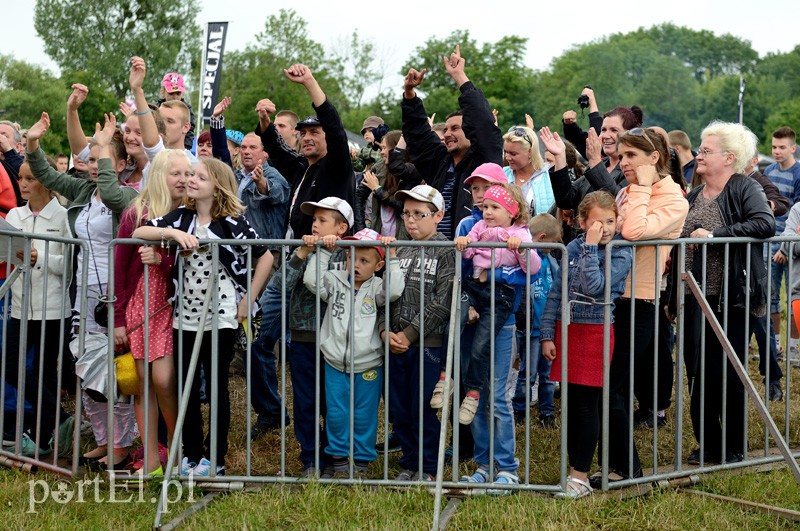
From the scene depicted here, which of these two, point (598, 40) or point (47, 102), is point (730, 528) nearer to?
point (47, 102)

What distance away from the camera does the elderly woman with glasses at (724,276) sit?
5871mm

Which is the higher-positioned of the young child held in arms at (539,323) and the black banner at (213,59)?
the black banner at (213,59)

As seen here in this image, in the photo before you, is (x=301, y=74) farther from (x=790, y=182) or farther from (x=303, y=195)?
(x=790, y=182)

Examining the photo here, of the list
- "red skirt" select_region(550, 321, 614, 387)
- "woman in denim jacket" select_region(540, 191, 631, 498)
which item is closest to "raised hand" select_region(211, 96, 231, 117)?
"woman in denim jacket" select_region(540, 191, 631, 498)

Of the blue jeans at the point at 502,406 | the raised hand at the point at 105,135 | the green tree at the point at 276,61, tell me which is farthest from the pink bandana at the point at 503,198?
the green tree at the point at 276,61

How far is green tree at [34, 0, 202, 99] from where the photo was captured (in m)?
54.6

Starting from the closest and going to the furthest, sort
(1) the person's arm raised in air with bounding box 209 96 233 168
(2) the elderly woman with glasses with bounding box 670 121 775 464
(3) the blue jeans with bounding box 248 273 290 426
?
(2) the elderly woman with glasses with bounding box 670 121 775 464, (3) the blue jeans with bounding box 248 273 290 426, (1) the person's arm raised in air with bounding box 209 96 233 168

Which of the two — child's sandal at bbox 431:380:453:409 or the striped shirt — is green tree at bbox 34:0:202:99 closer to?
the striped shirt

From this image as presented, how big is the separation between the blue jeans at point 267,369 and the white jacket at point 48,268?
1.29 metres

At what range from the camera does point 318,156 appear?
283 inches

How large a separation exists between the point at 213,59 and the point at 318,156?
18.8 m

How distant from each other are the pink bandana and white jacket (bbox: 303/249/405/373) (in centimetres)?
66

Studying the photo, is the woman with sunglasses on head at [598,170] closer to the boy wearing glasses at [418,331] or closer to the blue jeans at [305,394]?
the boy wearing glasses at [418,331]

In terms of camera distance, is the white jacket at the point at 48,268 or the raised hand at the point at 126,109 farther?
the raised hand at the point at 126,109
